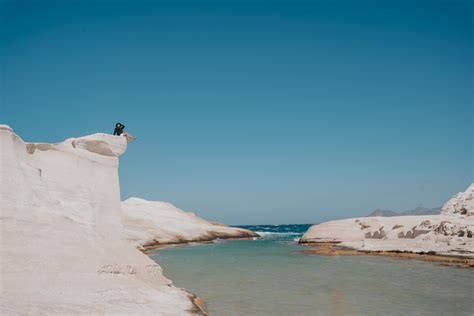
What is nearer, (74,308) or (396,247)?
Answer: (74,308)

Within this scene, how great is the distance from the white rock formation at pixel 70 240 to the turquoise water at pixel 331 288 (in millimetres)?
3246

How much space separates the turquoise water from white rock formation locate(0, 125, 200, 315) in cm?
325

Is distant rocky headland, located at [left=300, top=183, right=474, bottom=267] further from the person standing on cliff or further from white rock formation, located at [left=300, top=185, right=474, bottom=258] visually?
the person standing on cliff

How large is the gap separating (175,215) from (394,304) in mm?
54184

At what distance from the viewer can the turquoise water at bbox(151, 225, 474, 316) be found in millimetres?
13578

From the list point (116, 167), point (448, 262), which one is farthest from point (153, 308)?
point (448, 262)

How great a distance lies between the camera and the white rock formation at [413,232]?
1278 inches

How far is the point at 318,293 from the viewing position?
16422 mm

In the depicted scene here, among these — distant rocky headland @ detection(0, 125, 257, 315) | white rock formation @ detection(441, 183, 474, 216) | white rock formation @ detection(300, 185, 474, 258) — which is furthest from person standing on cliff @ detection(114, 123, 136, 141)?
white rock formation @ detection(441, 183, 474, 216)

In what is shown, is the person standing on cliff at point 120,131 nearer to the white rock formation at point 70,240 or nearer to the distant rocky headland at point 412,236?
the white rock formation at point 70,240

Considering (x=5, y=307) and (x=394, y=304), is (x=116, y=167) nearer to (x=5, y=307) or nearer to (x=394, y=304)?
(x=5, y=307)

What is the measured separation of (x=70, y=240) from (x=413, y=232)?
36591mm

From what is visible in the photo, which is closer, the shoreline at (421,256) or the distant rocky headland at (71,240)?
the distant rocky headland at (71,240)

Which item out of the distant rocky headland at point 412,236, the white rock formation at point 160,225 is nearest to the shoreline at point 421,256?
the distant rocky headland at point 412,236
